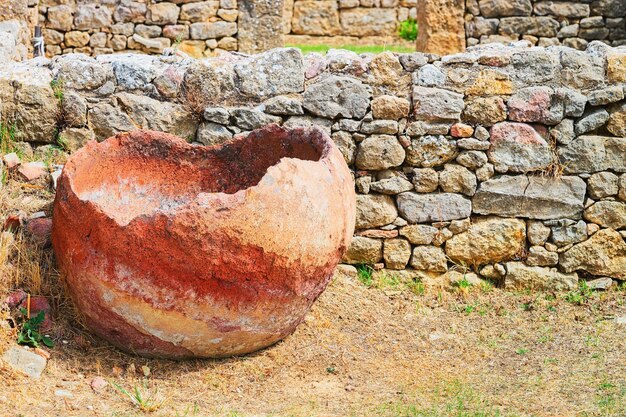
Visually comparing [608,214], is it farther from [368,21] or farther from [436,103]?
[368,21]

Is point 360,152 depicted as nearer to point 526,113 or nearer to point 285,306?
point 526,113

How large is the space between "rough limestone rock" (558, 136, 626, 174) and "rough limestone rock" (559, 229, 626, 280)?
1.33 feet

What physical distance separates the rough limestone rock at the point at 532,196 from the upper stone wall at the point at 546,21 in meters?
3.42

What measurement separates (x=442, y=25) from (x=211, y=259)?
510cm

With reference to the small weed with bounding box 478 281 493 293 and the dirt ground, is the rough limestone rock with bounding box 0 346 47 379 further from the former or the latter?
the small weed with bounding box 478 281 493 293

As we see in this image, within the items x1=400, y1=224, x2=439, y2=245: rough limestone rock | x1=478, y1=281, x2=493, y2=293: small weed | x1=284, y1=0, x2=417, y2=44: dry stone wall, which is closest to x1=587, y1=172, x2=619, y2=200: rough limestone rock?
x1=478, y1=281, x2=493, y2=293: small weed

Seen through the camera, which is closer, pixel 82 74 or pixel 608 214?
pixel 82 74

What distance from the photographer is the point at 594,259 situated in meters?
5.27

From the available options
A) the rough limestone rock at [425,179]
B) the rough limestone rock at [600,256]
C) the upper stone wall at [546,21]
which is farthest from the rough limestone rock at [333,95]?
the upper stone wall at [546,21]

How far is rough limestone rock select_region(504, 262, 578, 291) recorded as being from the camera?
529 cm

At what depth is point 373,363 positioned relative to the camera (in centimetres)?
435

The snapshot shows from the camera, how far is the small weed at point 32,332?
4.00 meters

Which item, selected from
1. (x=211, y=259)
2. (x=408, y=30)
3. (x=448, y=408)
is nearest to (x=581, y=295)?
(x=448, y=408)

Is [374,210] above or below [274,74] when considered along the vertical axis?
below
